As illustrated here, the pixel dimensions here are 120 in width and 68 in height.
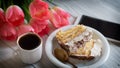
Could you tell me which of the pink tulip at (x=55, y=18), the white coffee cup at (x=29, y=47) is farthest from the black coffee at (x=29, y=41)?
the pink tulip at (x=55, y=18)

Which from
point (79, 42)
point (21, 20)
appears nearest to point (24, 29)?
point (21, 20)

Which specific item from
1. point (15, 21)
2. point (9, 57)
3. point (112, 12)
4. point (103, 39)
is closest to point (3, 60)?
point (9, 57)

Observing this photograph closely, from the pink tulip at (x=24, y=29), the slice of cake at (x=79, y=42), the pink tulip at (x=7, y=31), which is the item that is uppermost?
the slice of cake at (x=79, y=42)

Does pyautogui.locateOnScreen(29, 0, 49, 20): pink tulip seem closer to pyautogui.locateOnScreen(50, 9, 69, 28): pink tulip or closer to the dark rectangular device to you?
pyautogui.locateOnScreen(50, 9, 69, 28): pink tulip

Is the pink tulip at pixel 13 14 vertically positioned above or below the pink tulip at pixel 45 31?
above

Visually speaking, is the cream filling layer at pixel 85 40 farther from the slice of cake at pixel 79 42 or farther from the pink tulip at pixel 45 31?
the pink tulip at pixel 45 31

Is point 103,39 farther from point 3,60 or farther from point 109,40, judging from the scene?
point 3,60

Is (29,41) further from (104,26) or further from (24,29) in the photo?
(104,26)
